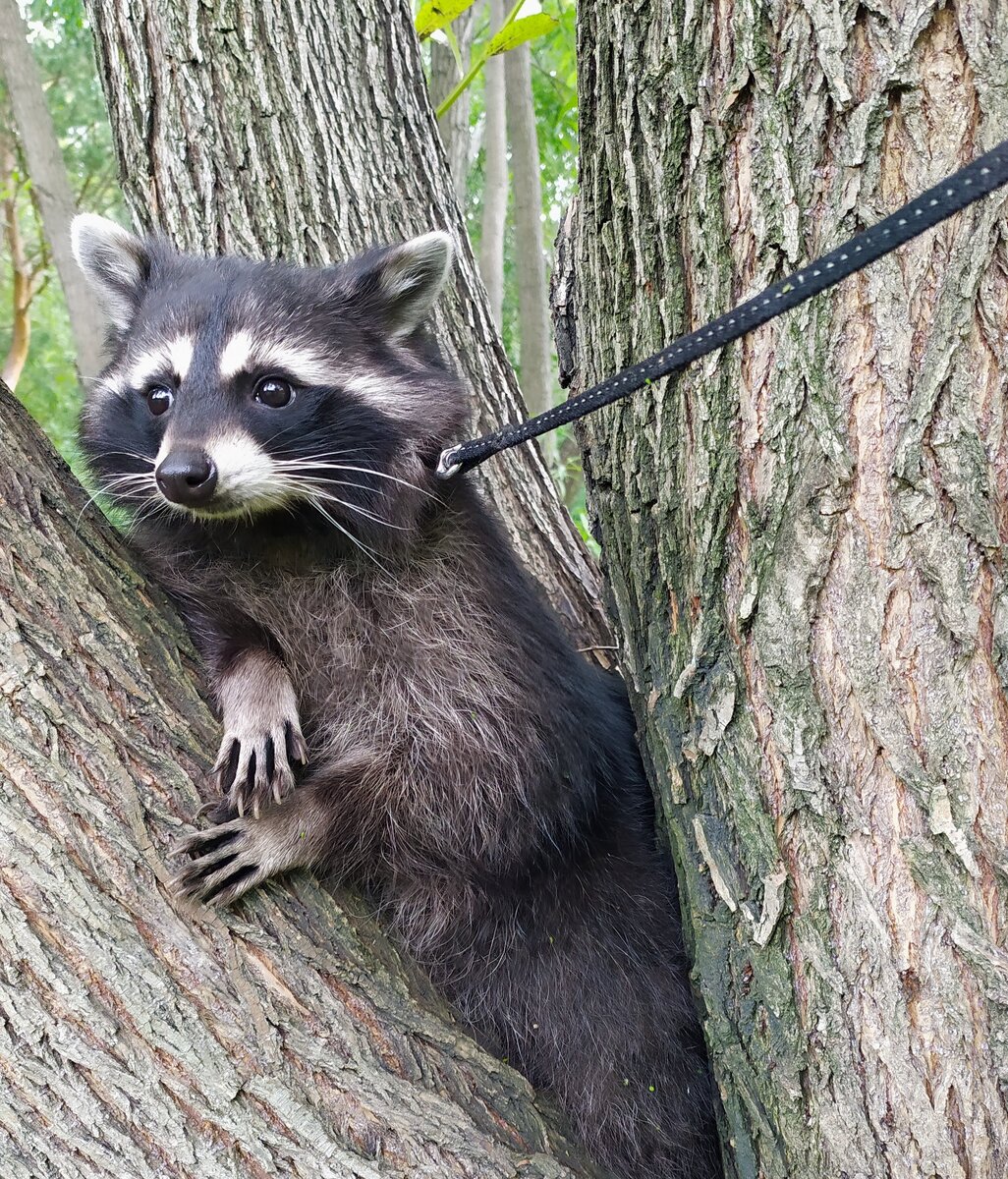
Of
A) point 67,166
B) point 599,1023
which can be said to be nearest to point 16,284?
point 67,166

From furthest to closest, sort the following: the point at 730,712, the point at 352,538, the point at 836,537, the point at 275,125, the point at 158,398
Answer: the point at 275,125, the point at 158,398, the point at 352,538, the point at 730,712, the point at 836,537

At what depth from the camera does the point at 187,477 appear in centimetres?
193

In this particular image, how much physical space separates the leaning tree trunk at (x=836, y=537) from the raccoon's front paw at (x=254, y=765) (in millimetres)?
725

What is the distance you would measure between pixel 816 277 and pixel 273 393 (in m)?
1.17

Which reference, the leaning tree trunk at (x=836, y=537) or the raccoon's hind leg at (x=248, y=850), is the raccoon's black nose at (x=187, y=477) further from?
the leaning tree trunk at (x=836, y=537)

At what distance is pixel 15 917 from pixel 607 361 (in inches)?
48.0

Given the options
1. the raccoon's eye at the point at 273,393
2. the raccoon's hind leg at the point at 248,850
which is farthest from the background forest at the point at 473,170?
the raccoon's hind leg at the point at 248,850

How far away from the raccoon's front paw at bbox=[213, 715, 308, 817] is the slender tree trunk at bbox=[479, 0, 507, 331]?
4131 millimetres

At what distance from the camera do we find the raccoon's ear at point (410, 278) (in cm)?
241

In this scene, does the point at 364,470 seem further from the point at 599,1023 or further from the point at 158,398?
the point at 599,1023

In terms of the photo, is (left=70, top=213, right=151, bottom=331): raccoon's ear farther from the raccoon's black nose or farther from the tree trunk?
the raccoon's black nose

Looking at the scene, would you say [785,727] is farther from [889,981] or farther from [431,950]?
[431,950]

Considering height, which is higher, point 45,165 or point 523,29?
point 45,165

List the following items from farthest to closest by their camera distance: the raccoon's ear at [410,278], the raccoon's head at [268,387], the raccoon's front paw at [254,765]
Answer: the raccoon's ear at [410,278], the raccoon's head at [268,387], the raccoon's front paw at [254,765]
